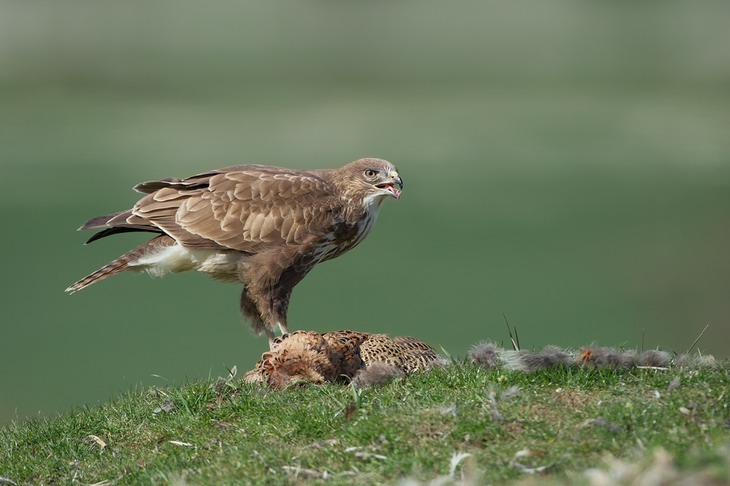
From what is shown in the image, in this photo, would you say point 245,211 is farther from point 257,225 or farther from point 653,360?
point 653,360

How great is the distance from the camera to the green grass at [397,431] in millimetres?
5375

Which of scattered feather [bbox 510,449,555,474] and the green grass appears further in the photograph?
the green grass

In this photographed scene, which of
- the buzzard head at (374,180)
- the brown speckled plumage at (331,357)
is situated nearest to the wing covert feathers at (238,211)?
the buzzard head at (374,180)

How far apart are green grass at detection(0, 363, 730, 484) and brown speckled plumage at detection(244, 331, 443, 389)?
0.29 metres

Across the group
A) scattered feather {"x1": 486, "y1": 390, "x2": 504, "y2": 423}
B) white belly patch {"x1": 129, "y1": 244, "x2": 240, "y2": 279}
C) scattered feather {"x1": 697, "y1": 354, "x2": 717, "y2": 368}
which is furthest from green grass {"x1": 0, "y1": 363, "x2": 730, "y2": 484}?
white belly patch {"x1": 129, "y1": 244, "x2": 240, "y2": 279}

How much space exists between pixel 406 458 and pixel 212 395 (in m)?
2.88

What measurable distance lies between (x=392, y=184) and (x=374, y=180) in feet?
0.66

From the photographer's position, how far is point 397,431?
596 cm

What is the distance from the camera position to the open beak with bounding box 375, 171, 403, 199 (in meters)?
10.0

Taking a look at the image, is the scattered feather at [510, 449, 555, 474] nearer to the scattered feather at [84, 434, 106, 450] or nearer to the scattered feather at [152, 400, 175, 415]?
the scattered feather at [152, 400, 175, 415]

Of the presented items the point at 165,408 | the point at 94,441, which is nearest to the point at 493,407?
the point at 165,408

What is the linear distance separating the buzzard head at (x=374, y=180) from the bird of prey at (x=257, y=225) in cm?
1

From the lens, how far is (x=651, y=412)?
585cm

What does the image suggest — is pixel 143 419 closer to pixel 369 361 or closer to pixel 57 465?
pixel 57 465
